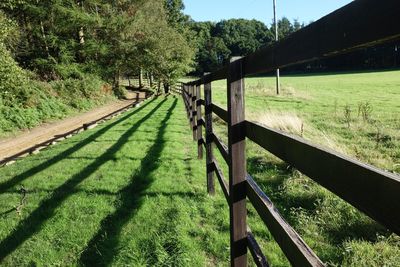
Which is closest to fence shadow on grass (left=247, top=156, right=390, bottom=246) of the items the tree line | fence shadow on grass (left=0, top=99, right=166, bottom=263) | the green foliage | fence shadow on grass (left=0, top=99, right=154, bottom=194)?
fence shadow on grass (left=0, top=99, right=166, bottom=263)

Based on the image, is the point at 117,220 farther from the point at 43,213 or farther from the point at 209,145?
the point at 209,145

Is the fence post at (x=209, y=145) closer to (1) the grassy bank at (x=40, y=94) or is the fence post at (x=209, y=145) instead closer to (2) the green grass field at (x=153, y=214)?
(2) the green grass field at (x=153, y=214)

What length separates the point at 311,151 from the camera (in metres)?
1.68

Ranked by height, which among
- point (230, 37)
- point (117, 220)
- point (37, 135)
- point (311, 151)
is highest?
point (230, 37)

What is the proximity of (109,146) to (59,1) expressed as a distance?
68.1 feet

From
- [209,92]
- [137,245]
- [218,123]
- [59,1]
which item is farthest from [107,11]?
[137,245]

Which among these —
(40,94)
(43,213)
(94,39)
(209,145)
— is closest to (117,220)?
(43,213)

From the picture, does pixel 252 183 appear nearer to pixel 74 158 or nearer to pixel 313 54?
pixel 313 54

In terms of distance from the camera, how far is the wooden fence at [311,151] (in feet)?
3.76

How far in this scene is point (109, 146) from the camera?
9227mm

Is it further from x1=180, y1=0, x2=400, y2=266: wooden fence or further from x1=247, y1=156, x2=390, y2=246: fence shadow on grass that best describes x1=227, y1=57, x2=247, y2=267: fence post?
x1=247, y1=156, x2=390, y2=246: fence shadow on grass

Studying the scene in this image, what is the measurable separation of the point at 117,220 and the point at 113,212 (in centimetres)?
28

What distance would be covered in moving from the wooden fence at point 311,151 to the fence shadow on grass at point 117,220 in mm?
1474

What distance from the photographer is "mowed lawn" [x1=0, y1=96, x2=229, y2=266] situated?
12.7 ft
